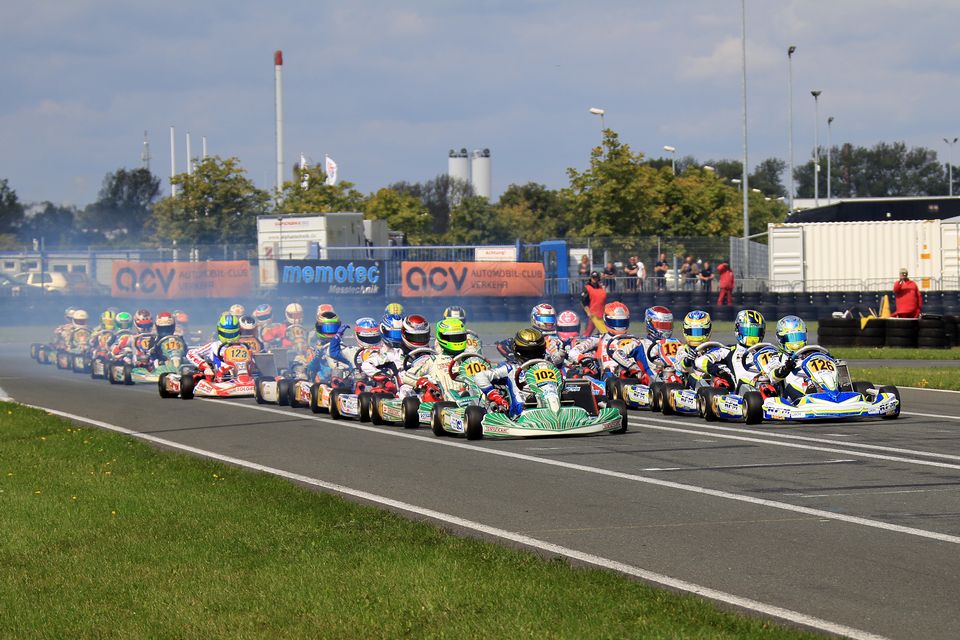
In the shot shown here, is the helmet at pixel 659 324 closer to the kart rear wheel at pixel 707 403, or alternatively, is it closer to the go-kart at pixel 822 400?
the kart rear wheel at pixel 707 403

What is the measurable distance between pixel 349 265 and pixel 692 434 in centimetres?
2531

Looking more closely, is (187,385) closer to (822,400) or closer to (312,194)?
(822,400)

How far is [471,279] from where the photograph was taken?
3850 cm

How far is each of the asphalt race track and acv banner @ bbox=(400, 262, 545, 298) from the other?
2170 cm

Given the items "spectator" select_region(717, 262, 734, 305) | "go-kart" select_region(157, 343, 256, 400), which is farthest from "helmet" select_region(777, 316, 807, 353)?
"spectator" select_region(717, 262, 734, 305)

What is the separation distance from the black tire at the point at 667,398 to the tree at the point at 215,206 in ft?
157

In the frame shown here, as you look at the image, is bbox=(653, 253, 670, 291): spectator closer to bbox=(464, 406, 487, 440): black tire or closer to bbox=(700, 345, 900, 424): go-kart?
bbox=(700, 345, 900, 424): go-kart

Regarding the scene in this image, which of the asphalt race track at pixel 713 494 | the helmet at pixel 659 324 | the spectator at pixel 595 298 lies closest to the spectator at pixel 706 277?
the spectator at pixel 595 298

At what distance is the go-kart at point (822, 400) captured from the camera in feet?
46.6

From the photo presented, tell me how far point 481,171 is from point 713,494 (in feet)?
362

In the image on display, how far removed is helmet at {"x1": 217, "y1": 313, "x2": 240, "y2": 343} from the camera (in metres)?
20.3

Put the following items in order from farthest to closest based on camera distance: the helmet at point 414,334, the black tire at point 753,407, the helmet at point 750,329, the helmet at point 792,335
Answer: the helmet at point 414,334 → the helmet at point 750,329 → the helmet at point 792,335 → the black tire at point 753,407

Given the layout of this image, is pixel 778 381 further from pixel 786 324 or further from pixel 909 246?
pixel 909 246

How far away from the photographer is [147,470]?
36.0 feet
